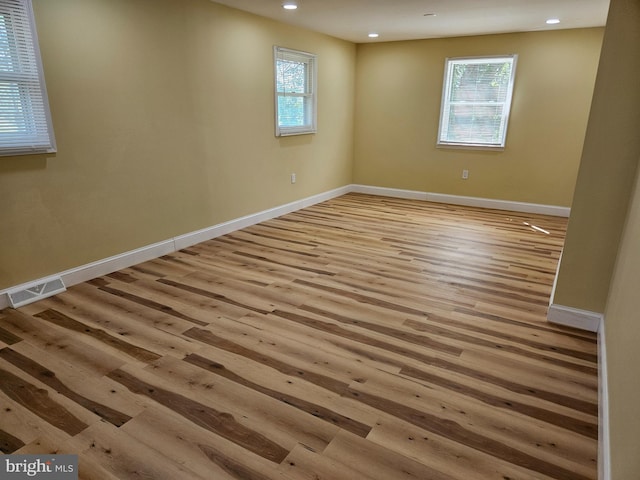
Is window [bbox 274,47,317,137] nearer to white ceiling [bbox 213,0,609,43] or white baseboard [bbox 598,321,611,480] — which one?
white ceiling [bbox 213,0,609,43]

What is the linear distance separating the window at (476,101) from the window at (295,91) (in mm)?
1925

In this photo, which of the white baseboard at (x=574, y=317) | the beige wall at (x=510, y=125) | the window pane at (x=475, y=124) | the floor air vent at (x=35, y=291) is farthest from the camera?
the window pane at (x=475, y=124)

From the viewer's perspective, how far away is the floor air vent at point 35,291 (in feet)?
9.29

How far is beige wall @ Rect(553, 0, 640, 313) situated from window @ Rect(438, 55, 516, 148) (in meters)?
3.49

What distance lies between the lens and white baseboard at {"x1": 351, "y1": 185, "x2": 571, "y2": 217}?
18.3 ft

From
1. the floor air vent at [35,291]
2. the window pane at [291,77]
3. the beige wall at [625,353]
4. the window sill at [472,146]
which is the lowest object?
the floor air vent at [35,291]

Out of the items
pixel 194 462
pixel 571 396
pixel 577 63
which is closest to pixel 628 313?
pixel 571 396

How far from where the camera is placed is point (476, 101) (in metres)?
5.72

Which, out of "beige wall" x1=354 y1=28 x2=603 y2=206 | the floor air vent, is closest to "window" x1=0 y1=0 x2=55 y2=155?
the floor air vent

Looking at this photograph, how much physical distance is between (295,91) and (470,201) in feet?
9.83

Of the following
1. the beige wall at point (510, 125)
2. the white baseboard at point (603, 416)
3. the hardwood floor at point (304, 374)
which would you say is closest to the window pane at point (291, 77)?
the beige wall at point (510, 125)

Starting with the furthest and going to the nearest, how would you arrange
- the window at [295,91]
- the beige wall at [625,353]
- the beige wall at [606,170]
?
the window at [295,91] < the beige wall at [606,170] < the beige wall at [625,353]

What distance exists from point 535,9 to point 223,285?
3953 mm

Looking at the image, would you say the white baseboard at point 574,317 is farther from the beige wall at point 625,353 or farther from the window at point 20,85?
the window at point 20,85
